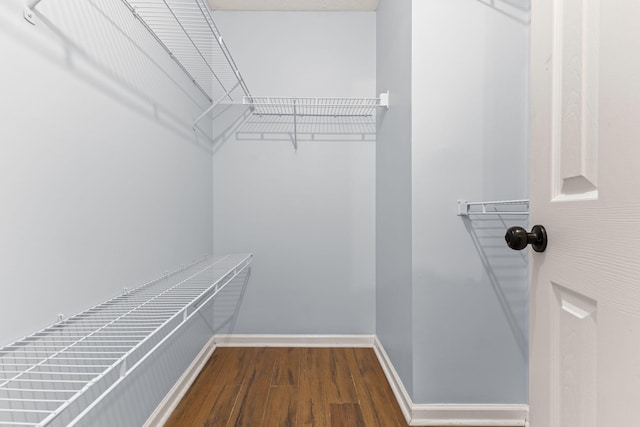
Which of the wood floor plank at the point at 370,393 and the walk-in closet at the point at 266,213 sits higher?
the walk-in closet at the point at 266,213

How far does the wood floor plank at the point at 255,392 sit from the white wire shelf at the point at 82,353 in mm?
532

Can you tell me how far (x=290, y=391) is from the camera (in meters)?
1.85

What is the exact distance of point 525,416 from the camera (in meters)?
1.58

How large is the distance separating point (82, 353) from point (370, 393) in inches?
53.6

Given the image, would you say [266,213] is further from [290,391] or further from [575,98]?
[575,98]

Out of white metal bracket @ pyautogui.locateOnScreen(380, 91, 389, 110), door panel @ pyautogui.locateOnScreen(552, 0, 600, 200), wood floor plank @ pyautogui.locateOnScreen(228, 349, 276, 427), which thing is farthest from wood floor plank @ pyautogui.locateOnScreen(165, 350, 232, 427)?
white metal bracket @ pyautogui.locateOnScreen(380, 91, 389, 110)

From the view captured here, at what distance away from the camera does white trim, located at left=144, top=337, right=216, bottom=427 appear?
60.8 inches

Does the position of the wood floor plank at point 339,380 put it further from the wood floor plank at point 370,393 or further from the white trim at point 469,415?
the white trim at point 469,415

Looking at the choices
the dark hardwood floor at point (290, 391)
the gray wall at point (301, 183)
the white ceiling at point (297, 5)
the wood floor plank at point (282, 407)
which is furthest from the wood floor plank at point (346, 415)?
the white ceiling at point (297, 5)

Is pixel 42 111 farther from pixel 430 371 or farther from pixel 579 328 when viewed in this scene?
pixel 430 371

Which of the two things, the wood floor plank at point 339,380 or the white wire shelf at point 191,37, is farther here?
the wood floor plank at point 339,380

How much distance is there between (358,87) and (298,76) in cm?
41

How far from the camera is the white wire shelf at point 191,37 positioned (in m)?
1.45

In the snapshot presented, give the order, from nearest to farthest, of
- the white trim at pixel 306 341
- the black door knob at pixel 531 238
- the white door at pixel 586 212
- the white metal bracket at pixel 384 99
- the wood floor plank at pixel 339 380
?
the white door at pixel 586 212 < the black door knob at pixel 531 238 < the wood floor plank at pixel 339 380 < the white metal bracket at pixel 384 99 < the white trim at pixel 306 341
